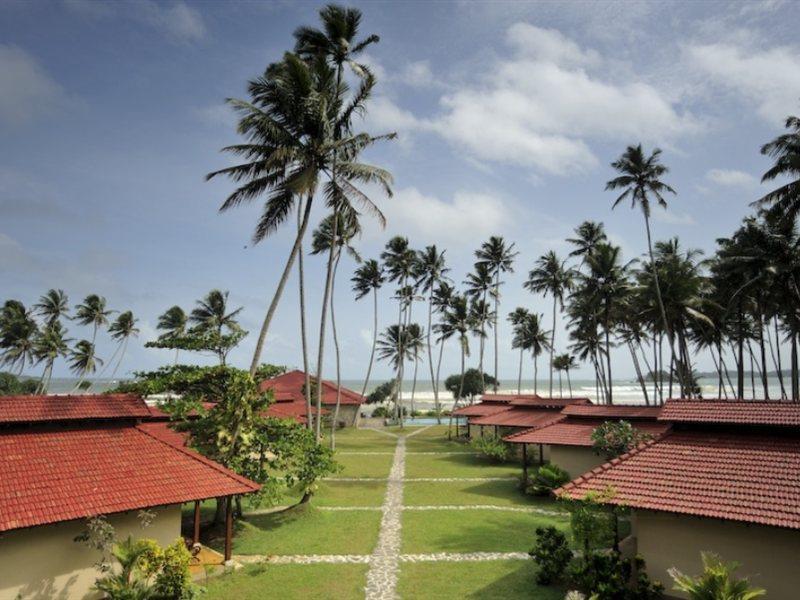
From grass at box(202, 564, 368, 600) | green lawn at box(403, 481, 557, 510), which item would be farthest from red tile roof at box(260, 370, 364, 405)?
grass at box(202, 564, 368, 600)

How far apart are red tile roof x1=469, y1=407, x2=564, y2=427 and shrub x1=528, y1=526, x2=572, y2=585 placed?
17382 millimetres

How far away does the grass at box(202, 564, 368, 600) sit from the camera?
1209 cm

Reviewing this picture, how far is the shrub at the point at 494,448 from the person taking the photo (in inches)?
1184

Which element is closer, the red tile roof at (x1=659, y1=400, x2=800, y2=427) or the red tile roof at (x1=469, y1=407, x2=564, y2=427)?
the red tile roof at (x1=659, y1=400, x2=800, y2=427)

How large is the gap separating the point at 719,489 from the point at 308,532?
12876 mm

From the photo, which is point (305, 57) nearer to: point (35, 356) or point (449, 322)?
point (449, 322)

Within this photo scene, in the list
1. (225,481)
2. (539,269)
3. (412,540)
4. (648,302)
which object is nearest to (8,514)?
(225,481)

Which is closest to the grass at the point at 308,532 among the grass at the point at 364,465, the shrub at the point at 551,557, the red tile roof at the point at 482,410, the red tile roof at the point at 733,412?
the shrub at the point at 551,557

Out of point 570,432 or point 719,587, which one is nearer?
point 719,587

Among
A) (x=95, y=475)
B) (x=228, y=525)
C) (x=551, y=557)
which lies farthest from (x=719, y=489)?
(x=95, y=475)

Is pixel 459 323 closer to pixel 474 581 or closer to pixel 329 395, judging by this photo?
pixel 329 395

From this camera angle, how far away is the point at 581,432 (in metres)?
24.0

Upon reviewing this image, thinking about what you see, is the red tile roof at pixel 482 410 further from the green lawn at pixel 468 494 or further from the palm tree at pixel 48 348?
the palm tree at pixel 48 348

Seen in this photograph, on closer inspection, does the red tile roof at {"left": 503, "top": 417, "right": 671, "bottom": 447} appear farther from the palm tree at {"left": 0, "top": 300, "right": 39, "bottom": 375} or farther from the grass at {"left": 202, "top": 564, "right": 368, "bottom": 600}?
the palm tree at {"left": 0, "top": 300, "right": 39, "bottom": 375}
